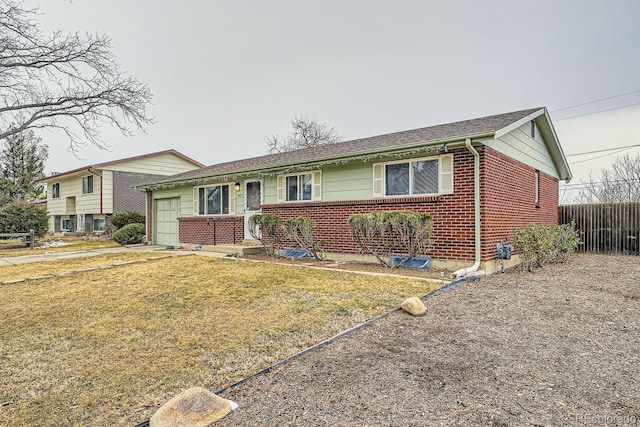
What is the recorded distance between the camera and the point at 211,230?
12992 mm

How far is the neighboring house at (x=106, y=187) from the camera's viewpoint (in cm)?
2125

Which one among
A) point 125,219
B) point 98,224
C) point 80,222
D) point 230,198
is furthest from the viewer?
point 80,222

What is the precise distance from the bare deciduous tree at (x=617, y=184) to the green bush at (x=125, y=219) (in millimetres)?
26311

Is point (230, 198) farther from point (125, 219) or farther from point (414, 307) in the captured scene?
point (125, 219)

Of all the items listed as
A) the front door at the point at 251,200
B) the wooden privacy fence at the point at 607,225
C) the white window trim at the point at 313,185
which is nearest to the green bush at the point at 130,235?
the front door at the point at 251,200

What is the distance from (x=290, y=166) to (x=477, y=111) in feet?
44.4

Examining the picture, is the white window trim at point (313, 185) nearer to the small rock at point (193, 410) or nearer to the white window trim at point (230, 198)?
the white window trim at point (230, 198)

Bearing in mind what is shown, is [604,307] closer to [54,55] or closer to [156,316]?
[156,316]

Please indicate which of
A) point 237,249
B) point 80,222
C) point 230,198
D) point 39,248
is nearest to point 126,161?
point 80,222

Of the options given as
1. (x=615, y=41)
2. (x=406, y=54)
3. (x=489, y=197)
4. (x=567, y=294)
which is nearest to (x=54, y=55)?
(x=406, y=54)

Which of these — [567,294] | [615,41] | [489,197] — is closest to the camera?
[567,294]

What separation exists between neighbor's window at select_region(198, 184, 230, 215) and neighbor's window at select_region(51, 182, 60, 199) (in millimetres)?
19863

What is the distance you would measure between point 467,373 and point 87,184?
2604 cm

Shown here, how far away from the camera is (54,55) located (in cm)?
1358
